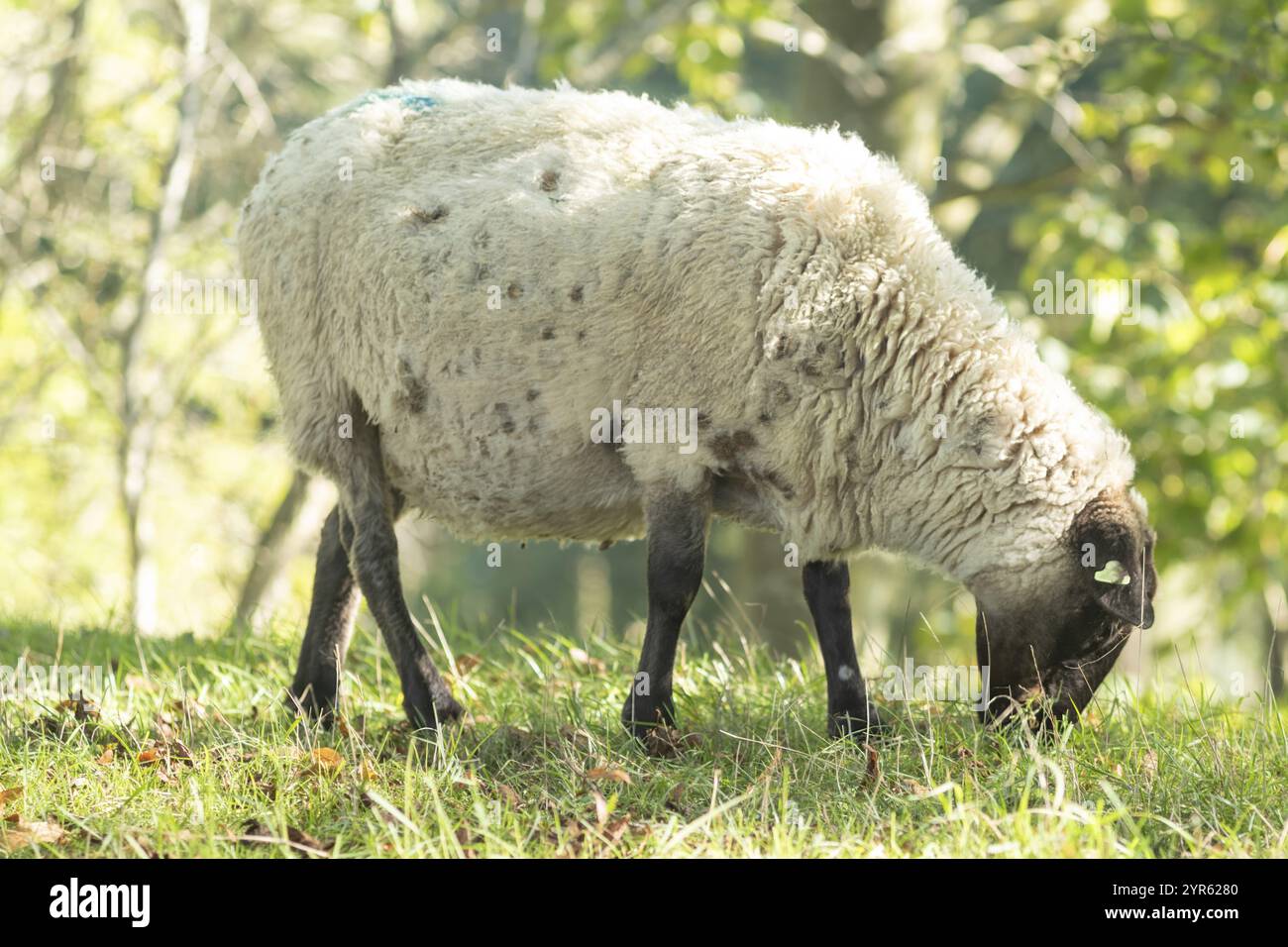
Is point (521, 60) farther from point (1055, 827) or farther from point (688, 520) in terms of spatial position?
point (1055, 827)

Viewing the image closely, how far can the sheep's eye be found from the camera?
4.43 meters

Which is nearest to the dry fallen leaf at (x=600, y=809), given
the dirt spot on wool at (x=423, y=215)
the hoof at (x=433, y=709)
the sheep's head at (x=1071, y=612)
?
the hoof at (x=433, y=709)

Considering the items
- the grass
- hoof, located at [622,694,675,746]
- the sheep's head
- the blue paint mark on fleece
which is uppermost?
the blue paint mark on fleece

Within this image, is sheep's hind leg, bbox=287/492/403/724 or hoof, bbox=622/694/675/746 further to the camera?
sheep's hind leg, bbox=287/492/403/724

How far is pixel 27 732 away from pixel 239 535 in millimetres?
7213

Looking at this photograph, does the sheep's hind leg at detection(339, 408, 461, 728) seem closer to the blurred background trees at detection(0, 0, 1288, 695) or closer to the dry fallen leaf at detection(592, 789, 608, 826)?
the blurred background trees at detection(0, 0, 1288, 695)

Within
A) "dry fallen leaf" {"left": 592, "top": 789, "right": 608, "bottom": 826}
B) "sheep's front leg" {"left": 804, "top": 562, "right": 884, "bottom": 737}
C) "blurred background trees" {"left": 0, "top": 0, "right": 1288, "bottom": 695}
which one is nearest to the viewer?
"dry fallen leaf" {"left": 592, "top": 789, "right": 608, "bottom": 826}

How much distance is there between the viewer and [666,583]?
15.9 ft

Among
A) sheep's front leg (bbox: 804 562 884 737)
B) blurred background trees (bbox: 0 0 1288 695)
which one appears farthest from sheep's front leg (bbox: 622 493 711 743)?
blurred background trees (bbox: 0 0 1288 695)

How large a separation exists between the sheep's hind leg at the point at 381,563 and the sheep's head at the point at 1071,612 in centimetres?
195

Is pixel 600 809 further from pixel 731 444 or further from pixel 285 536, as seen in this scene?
pixel 285 536

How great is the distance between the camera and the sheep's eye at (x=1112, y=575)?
14.5 ft

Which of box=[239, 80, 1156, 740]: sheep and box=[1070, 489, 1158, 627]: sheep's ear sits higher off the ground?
box=[239, 80, 1156, 740]: sheep

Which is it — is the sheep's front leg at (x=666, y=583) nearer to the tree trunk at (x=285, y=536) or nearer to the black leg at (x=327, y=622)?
the black leg at (x=327, y=622)
